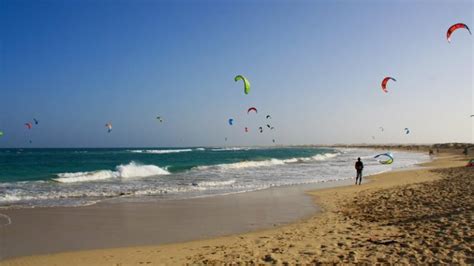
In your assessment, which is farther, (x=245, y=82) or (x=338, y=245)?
(x=245, y=82)

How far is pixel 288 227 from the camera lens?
7980 mm

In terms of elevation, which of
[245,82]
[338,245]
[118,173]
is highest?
[245,82]

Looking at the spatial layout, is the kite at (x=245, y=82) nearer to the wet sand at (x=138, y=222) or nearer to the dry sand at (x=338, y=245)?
the wet sand at (x=138, y=222)

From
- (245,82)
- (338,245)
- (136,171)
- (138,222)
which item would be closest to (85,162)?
(136,171)

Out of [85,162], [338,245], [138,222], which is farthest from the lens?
[85,162]

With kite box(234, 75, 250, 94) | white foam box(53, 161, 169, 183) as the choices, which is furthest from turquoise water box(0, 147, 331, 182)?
kite box(234, 75, 250, 94)

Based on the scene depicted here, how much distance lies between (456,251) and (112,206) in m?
8.88

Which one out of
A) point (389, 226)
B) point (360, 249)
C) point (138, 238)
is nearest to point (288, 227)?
point (389, 226)

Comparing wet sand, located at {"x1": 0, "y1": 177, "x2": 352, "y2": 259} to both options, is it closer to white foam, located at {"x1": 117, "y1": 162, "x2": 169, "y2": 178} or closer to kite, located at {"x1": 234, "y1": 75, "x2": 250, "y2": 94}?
kite, located at {"x1": 234, "y1": 75, "x2": 250, "y2": 94}

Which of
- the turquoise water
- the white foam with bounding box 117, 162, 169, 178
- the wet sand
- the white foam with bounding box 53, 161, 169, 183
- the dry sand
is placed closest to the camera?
the dry sand

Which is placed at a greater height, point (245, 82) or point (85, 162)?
point (245, 82)

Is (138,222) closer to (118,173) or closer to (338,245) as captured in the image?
(338,245)

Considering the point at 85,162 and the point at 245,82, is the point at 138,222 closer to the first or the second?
the point at 245,82

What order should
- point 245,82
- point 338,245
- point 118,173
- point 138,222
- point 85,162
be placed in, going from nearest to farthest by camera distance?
point 338,245
point 138,222
point 245,82
point 118,173
point 85,162
